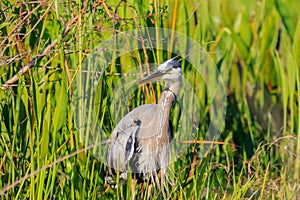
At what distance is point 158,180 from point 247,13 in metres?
1.42

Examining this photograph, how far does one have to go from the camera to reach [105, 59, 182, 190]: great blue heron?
232 centimetres

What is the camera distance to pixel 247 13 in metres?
3.58

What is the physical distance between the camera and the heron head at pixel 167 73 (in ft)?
7.40

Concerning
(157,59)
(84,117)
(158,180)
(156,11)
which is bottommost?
(158,180)

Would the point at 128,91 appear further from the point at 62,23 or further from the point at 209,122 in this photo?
the point at 209,122

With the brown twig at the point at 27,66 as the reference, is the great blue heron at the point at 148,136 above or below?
below

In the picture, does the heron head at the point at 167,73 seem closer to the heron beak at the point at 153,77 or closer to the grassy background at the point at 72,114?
the heron beak at the point at 153,77

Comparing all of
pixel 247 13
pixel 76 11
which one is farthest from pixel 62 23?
pixel 247 13

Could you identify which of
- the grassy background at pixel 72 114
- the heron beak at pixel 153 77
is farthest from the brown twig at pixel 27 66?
the heron beak at pixel 153 77

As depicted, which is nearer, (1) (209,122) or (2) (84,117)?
(2) (84,117)

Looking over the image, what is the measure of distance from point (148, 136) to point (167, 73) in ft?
0.94

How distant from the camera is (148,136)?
8.05 feet

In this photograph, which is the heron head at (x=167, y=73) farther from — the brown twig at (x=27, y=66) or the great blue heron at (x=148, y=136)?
the brown twig at (x=27, y=66)

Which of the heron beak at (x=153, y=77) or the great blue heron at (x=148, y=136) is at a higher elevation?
the heron beak at (x=153, y=77)
